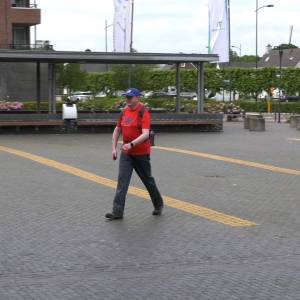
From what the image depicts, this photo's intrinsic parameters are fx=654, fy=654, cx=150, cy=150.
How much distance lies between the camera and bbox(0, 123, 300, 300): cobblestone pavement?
19.3 ft

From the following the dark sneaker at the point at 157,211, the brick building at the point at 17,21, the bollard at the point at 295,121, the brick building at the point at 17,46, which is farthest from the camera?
the brick building at the point at 17,21

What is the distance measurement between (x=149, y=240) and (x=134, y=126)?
5.96 ft

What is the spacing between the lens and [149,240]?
25.4 feet

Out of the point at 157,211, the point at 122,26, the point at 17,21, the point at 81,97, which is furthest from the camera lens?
the point at 81,97

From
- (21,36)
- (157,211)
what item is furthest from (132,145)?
(21,36)

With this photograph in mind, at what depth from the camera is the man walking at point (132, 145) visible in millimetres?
8836

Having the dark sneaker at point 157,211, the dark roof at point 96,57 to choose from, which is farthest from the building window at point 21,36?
the dark sneaker at point 157,211

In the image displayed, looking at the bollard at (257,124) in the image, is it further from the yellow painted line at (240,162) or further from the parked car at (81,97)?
the parked car at (81,97)

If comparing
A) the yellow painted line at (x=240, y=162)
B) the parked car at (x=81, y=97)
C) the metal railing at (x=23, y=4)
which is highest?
the metal railing at (x=23, y=4)

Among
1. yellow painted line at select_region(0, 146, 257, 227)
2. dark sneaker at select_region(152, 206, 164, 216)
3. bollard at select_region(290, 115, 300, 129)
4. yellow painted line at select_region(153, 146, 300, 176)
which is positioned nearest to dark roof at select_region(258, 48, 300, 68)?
bollard at select_region(290, 115, 300, 129)

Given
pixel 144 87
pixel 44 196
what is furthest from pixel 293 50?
pixel 44 196

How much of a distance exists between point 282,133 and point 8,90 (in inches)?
1109

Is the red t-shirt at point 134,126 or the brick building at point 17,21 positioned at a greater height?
the brick building at point 17,21

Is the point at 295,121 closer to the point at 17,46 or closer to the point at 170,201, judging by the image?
the point at 170,201
